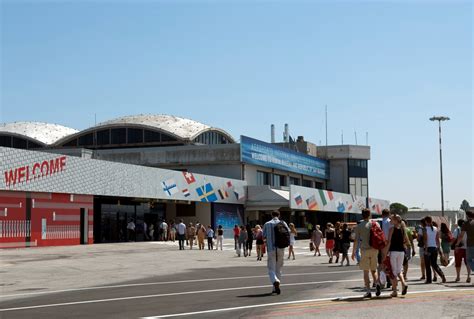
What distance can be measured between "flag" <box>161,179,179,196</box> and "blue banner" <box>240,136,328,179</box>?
13.9 meters

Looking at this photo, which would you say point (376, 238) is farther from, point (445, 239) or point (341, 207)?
point (341, 207)

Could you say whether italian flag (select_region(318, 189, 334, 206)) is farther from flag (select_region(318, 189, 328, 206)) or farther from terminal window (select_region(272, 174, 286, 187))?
terminal window (select_region(272, 174, 286, 187))

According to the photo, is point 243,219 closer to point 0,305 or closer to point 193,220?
point 193,220

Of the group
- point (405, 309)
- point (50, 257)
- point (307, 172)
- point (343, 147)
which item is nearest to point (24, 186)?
point (50, 257)

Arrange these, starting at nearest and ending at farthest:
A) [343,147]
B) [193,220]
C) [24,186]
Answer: [24,186], [193,220], [343,147]

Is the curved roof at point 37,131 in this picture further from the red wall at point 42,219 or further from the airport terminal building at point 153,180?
the red wall at point 42,219

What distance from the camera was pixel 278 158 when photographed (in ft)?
236

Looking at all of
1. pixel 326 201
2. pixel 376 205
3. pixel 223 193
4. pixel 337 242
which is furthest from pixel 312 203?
pixel 337 242

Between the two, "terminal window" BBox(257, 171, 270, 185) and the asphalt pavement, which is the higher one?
"terminal window" BBox(257, 171, 270, 185)

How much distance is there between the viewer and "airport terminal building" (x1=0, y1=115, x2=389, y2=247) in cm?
3669

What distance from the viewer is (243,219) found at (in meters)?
62.4

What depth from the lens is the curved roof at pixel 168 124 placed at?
74.6 metres

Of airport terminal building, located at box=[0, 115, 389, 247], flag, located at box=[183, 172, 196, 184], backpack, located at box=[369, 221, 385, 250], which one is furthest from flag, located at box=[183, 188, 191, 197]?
backpack, located at box=[369, 221, 385, 250]

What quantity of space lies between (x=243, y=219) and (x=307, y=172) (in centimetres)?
2124
